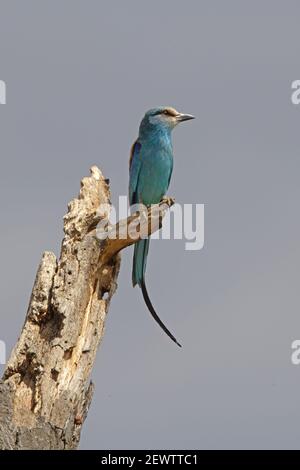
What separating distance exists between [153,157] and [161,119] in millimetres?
419

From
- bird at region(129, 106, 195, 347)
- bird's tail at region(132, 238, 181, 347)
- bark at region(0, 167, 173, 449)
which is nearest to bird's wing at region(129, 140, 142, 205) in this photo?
bird at region(129, 106, 195, 347)

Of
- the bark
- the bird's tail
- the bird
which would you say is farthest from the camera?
the bird

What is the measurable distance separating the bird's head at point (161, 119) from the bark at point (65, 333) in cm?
283

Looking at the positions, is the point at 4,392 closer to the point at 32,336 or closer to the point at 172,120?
the point at 32,336

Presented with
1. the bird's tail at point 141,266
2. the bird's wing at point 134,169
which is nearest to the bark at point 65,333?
the bird's tail at point 141,266

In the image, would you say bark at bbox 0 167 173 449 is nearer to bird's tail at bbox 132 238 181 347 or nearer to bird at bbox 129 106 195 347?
bird's tail at bbox 132 238 181 347

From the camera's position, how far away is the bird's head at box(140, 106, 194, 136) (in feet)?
36.2

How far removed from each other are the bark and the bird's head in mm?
2828

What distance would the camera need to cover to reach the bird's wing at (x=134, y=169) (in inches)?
420

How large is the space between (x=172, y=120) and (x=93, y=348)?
3.78m

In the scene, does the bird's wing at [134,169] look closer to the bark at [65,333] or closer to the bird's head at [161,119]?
the bird's head at [161,119]
